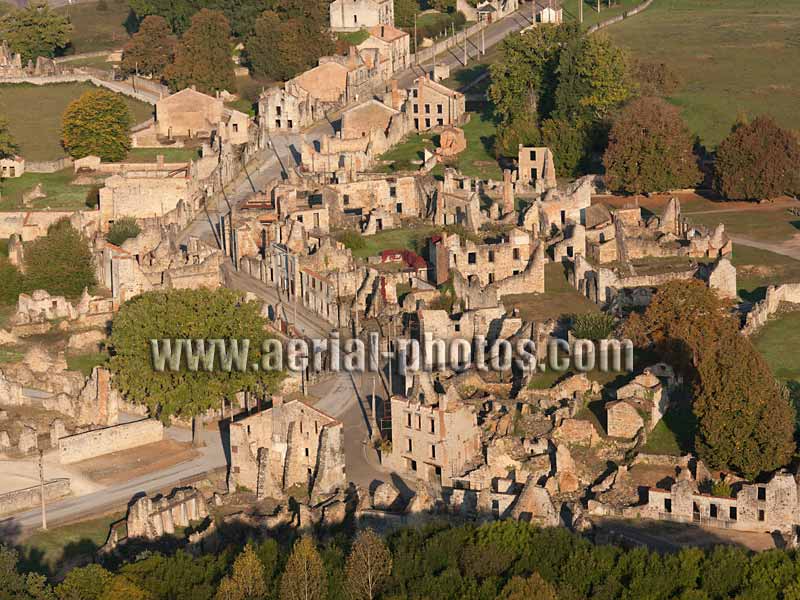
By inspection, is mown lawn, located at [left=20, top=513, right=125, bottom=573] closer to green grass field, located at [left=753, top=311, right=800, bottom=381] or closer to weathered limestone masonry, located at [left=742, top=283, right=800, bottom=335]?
green grass field, located at [left=753, top=311, right=800, bottom=381]

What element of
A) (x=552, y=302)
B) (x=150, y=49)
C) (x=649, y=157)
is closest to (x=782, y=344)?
(x=552, y=302)

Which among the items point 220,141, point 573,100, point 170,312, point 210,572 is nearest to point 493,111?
point 573,100

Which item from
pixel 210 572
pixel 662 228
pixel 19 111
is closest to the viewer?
pixel 210 572

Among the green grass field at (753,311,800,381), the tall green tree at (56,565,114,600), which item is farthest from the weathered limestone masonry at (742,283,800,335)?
the tall green tree at (56,565,114,600)

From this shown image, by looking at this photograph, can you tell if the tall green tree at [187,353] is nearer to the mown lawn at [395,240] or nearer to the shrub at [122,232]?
the mown lawn at [395,240]

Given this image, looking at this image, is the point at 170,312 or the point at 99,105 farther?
the point at 99,105

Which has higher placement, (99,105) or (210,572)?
(99,105)

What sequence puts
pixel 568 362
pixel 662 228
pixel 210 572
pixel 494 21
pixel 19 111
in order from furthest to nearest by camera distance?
pixel 494 21 < pixel 19 111 < pixel 662 228 < pixel 568 362 < pixel 210 572

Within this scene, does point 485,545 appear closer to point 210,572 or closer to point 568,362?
point 210,572
